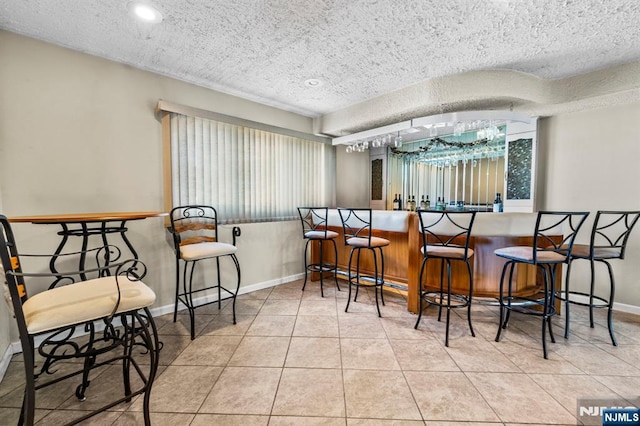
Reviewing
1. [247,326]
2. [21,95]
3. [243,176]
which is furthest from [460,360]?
[21,95]

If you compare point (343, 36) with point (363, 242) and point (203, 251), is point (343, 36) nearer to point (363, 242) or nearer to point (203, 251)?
point (363, 242)

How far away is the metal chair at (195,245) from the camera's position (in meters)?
2.36

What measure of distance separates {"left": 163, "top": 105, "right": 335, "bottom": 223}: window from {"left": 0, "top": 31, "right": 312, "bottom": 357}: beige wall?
23 centimetres

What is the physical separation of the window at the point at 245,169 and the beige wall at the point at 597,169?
2923 mm

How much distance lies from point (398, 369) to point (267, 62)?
2.82 metres

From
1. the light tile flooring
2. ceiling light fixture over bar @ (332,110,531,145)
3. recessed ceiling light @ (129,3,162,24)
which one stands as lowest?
the light tile flooring

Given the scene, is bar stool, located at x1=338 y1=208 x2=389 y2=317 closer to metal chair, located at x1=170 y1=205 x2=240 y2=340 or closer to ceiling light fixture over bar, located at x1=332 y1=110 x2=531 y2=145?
ceiling light fixture over bar, located at x1=332 y1=110 x2=531 y2=145

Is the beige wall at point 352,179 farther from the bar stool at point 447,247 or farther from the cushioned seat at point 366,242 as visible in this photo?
the bar stool at point 447,247

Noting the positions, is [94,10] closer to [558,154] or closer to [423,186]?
[423,186]

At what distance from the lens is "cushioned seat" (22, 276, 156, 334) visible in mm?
1096

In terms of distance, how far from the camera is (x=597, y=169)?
9.69 ft

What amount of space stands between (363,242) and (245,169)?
1716mm

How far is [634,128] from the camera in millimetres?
2732

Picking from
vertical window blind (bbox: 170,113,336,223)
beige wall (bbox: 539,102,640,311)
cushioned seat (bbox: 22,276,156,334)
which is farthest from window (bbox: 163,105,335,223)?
beige wall (bbox: 539,102,640,311)
